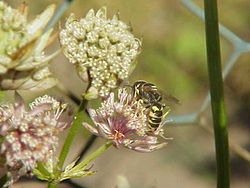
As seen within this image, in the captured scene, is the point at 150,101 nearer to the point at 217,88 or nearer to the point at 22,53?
the point at 217,88

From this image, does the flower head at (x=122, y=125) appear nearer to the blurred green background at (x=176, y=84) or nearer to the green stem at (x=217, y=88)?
the green stem at (x=217, y=88)

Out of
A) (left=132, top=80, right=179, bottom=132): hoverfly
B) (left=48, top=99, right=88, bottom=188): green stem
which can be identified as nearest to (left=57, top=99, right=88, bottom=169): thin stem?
(left=48, top=99, right=88, bottom=188): green stem

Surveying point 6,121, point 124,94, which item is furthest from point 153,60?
point 6,121

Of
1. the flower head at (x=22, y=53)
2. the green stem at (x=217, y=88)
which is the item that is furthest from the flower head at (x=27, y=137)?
the green stem at (x=217, y=88)

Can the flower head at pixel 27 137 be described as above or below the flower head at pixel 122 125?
above

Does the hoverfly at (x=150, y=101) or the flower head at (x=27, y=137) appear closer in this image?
the flower head at (x=27, y=137)

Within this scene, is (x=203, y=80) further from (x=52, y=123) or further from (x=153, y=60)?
(x=52, y=123)
